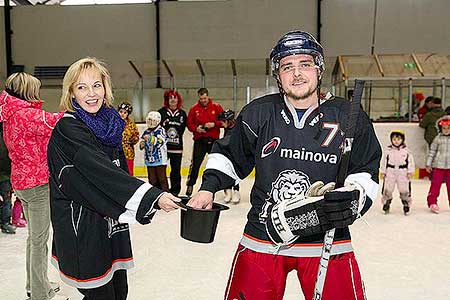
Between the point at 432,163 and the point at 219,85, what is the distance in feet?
16.8

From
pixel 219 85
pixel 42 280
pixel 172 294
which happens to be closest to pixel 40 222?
pixel 42 280

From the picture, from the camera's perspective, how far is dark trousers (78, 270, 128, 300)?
6.33ft

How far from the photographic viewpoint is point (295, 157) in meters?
1.83

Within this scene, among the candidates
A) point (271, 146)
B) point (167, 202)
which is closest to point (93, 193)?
point (167, 202)

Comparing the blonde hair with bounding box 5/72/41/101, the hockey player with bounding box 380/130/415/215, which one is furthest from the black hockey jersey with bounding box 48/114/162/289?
the hockey player with bounding box 380/130/415/215

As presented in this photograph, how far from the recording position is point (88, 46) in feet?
43.7

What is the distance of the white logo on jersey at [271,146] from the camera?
1.85 metres

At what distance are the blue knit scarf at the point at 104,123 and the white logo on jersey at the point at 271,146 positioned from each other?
1.70 ft

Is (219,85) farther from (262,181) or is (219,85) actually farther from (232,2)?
(262,181)

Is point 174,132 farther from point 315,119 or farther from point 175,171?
point 315,119

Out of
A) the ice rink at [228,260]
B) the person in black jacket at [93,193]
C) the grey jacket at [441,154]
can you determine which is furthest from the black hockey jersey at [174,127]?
the person in black jacket at [93,193]

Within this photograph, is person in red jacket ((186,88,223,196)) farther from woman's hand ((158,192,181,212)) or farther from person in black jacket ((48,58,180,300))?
woman's hand ((158,192,181,212))

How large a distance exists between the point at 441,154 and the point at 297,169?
4.40 m

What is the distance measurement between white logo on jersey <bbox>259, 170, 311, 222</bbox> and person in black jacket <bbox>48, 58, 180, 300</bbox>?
337mm
